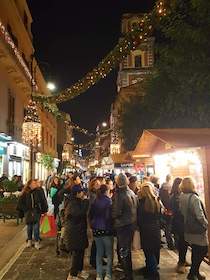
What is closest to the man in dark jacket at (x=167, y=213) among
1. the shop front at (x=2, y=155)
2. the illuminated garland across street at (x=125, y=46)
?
the illuminated garland across street at (x=125, y=46)

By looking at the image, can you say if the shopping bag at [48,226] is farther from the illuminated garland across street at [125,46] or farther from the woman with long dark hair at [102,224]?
the illuminated garland across street at [125,46]

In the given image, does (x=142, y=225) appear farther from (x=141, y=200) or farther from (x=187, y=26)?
(x=187, y=26)

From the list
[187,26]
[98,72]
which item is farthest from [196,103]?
[98,72]

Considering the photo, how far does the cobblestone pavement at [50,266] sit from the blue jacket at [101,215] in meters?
1.28

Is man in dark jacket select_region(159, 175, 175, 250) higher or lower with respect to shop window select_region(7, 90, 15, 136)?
lower

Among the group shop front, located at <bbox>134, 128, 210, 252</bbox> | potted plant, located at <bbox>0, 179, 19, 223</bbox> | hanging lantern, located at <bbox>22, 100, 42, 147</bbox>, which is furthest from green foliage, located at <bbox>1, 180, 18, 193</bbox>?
shop front, located at <bbox>134, 128, 210, 252</bbox>

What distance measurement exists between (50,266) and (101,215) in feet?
7.51

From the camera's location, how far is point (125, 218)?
270 inches

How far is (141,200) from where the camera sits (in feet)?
23.4

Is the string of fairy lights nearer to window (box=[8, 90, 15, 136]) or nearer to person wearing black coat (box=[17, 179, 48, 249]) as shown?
person wearing black coat (box=[17, 179, 48, 249])

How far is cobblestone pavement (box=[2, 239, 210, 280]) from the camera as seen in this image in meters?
7.57

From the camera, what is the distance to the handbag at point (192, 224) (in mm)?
6914

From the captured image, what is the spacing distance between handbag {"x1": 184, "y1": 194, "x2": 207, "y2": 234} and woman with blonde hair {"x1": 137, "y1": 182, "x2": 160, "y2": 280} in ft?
1.76

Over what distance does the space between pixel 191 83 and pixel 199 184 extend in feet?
13.9
